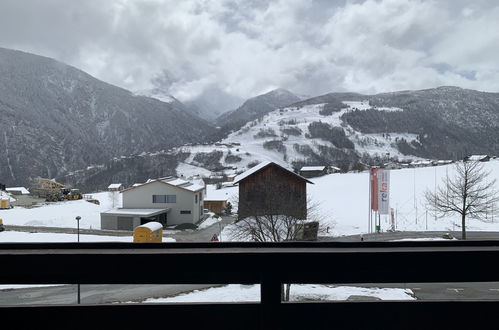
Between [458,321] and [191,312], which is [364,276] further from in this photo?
[191,312]

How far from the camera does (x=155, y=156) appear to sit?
198 m

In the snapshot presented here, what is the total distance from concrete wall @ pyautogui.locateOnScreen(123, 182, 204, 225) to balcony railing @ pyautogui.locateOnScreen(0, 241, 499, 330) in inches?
1750

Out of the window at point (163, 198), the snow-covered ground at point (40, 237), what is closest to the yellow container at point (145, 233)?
the snow-covered ground at point (40, 237)

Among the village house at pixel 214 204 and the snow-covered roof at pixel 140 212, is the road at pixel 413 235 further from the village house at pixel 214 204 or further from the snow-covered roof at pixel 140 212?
the village house at pixel 214 204

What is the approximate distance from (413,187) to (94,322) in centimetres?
5881

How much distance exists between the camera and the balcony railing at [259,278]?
1.62 meters

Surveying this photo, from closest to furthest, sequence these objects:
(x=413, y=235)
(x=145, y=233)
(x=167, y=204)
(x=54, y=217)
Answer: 1. (x=145, y=233)
2. (x=413, y=235)
3. (x=167, y=204)
4. (x=54, y=217)

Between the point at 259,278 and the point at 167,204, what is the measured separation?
45953mm

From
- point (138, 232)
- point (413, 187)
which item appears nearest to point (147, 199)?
point (138, 232)

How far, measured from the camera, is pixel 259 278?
5.41 ft

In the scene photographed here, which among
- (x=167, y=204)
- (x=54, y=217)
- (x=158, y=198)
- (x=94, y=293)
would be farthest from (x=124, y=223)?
(x=94, y=293)

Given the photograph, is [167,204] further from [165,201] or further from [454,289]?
[454,289]

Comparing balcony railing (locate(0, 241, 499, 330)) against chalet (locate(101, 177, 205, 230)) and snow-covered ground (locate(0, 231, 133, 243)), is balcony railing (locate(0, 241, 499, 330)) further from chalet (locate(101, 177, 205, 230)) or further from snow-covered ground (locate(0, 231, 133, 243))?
chalet (locate(101, 177, 205, 230))

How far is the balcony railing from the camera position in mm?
1624
